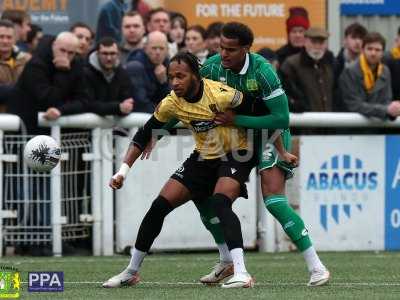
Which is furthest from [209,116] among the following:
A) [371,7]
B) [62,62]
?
[371,7]

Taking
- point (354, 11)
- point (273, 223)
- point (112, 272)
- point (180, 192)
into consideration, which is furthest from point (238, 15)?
point (180, 192)

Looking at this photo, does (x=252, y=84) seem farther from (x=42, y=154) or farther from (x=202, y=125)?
(x=42, y=154)

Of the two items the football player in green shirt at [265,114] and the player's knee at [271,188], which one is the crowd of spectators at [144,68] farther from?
the player's knee at [271,188]

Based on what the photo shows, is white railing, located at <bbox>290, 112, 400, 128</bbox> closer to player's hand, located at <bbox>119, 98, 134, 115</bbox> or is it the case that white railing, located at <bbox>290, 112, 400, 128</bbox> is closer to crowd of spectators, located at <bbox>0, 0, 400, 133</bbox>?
crowd of spectators, located at <bbox>0, 0, 400, 133</bbox>

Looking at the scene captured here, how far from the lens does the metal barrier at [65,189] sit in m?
13.7

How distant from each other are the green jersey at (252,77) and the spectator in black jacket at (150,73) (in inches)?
170

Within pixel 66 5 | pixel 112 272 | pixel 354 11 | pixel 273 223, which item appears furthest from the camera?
pixel 354 11

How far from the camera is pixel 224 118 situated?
9.96 meters

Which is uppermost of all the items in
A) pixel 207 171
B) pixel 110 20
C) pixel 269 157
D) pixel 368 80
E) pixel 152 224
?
pixel 110 20

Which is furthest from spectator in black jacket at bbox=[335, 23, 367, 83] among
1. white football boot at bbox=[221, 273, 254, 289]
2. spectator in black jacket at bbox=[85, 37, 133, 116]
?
white football boot at bbox=[221, 273, 254, 289]

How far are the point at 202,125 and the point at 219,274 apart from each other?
1.25 meters

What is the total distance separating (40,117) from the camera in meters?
13.6

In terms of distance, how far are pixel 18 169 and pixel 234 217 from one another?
444 cm

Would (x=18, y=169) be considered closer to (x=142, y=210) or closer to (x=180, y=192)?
(x=142, y=210)
